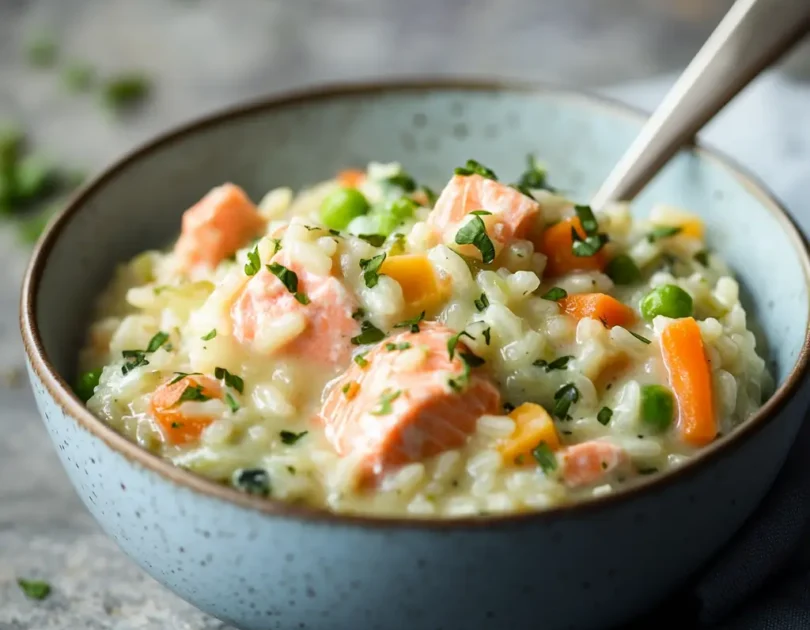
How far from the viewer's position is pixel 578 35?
7453mm

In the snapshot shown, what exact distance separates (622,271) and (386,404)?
117 cm

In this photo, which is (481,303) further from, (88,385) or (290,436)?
(88,385)

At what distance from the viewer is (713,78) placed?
3684 mm

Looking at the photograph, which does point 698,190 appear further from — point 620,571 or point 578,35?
point 578,35

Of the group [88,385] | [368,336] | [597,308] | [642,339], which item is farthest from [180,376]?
[642,339]

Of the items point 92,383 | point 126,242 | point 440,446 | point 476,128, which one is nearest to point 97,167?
point 126,242

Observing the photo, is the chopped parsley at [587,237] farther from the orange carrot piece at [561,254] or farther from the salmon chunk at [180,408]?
the salmon chunk at [180,408]

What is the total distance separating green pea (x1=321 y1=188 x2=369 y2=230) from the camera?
366 cm

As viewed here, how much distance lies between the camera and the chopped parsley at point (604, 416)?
2.89 meters

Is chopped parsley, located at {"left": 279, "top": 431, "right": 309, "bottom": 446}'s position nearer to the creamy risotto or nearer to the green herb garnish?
the creamy risotto

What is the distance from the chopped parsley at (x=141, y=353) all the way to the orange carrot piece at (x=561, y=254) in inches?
50.0

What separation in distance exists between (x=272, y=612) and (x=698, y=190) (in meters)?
2.46

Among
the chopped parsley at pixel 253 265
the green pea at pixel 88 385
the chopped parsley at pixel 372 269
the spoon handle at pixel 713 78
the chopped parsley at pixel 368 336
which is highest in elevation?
the spoon handle at pixel 713 78

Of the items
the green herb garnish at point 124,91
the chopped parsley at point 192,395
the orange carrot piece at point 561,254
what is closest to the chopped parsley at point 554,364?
the orange carrot piece at point 561,254
